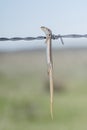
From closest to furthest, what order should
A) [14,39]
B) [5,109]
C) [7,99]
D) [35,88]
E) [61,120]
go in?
[14,39], [61,120], [5,109], [7,99], [35,88]

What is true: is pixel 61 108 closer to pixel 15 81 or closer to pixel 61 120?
pixel 61 120

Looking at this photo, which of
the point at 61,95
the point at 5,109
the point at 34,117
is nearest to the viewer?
the point at 34,117

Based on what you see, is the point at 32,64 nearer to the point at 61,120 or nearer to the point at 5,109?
the point at 5,109

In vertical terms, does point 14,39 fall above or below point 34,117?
above

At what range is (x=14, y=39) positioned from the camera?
8.70 ft

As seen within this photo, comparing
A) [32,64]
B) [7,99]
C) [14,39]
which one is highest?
[14,39]

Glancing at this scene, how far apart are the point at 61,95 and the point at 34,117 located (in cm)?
397

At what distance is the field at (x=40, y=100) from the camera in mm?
8266

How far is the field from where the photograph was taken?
27.1 ft

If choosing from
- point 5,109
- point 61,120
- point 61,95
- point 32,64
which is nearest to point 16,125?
point 61,120

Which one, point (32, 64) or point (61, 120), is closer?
point (61, 120)

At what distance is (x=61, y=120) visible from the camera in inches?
338

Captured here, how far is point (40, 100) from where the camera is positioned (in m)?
12.5

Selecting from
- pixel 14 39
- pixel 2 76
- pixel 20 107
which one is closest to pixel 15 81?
pixel 2 76
